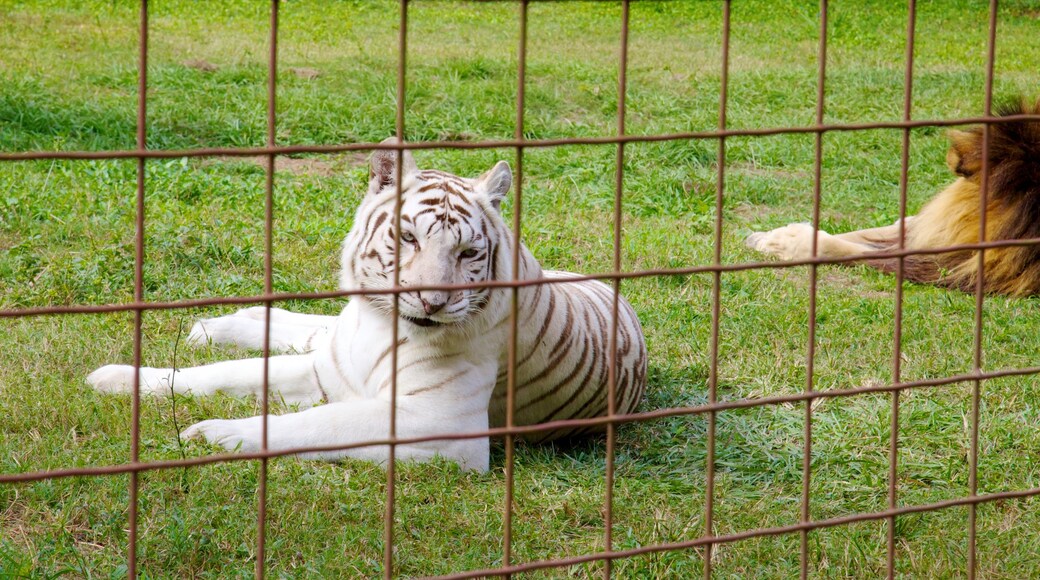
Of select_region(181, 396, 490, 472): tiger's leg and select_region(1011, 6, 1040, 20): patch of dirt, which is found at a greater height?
select_region(1011, 6, 1040, 20): patch of dirt

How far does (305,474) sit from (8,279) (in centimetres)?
217

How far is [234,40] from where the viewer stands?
10.4 m

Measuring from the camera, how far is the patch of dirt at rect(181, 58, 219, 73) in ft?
29.3

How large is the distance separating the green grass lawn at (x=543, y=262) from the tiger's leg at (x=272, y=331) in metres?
0.10

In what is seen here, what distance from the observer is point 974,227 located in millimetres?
5934

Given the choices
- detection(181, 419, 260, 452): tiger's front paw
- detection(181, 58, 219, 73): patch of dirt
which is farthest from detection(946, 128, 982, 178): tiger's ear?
detection(181, 58, 219, 73): patch of dirt

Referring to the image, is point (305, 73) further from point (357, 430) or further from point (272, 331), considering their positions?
point (357, 430)

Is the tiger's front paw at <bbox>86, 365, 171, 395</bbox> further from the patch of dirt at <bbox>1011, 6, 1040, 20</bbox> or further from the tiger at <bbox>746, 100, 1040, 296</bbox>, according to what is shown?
the patch of dirt at <bbox>1011, 6, 1040, 20</bbox>

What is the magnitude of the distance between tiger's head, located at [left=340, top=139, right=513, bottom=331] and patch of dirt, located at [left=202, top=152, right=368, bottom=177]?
309 cm

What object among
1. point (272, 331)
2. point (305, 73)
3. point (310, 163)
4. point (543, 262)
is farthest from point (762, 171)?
point (272, 331)

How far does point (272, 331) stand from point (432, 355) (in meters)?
1.17

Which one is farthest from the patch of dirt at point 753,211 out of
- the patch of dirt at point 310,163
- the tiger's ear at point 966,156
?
the patch of dirt at point 310,163

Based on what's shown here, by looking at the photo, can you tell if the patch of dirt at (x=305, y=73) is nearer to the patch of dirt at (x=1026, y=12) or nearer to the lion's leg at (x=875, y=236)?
the lion's leg at (x=875, y=236)

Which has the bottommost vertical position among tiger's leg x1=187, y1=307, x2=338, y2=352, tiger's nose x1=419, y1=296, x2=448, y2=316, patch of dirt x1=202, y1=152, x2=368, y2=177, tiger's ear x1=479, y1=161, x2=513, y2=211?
tiger's leg x1=187, y1=307, x2=338, y2=352
